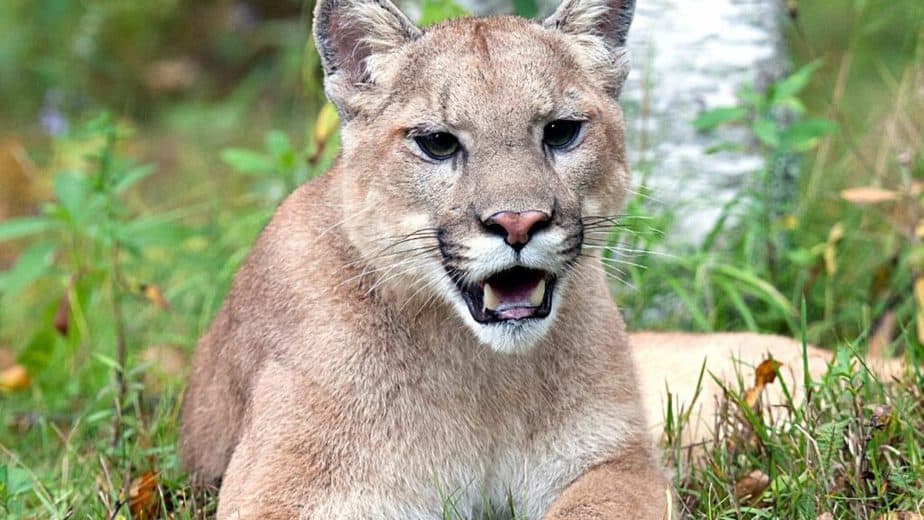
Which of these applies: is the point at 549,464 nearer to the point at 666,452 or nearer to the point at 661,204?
the point at 666,452

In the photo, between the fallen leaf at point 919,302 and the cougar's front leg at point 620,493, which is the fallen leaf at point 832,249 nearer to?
the fallen leaf at point 919,302

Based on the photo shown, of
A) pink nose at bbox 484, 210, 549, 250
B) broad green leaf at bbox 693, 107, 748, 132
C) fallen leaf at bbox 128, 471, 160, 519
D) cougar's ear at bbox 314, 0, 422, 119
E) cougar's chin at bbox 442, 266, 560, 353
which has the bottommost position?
fallen leaf at bbox 128, 471, 160, 519

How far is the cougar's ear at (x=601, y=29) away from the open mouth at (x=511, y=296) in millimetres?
849

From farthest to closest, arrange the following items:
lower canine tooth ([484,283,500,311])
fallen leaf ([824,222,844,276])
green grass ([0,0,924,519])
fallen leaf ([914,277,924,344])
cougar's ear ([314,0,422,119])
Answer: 1. fallen leaf ([824,222,844,276])
2. fallen leaf ([914,277,924,344])
3. cougar's ear ([314,0,422,119])
4. green grass ([0,0,924,519])
5. lower canine tooth ([484,283,500,311])

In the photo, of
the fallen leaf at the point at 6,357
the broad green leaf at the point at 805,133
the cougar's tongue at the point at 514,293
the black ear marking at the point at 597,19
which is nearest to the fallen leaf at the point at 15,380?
the fallen leaf at the point at 6,357

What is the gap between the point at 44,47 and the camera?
428 inches

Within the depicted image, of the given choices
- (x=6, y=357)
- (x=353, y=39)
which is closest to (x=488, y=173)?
(x=353, y=39)

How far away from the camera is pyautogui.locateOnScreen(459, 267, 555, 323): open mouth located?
402 centimetres

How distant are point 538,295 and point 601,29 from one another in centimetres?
107

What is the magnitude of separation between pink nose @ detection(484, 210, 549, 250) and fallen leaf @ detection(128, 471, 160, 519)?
5.03 ft

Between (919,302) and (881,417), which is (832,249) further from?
(881,417)

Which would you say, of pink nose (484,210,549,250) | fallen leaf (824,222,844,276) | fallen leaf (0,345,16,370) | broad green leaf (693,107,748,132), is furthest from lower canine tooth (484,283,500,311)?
fallen leaf (0,345,16,370)

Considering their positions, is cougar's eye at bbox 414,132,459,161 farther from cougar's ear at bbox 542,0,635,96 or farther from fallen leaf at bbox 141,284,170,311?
fallen leaf at bbox 141,284,170,311

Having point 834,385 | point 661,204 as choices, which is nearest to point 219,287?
point 661,204
